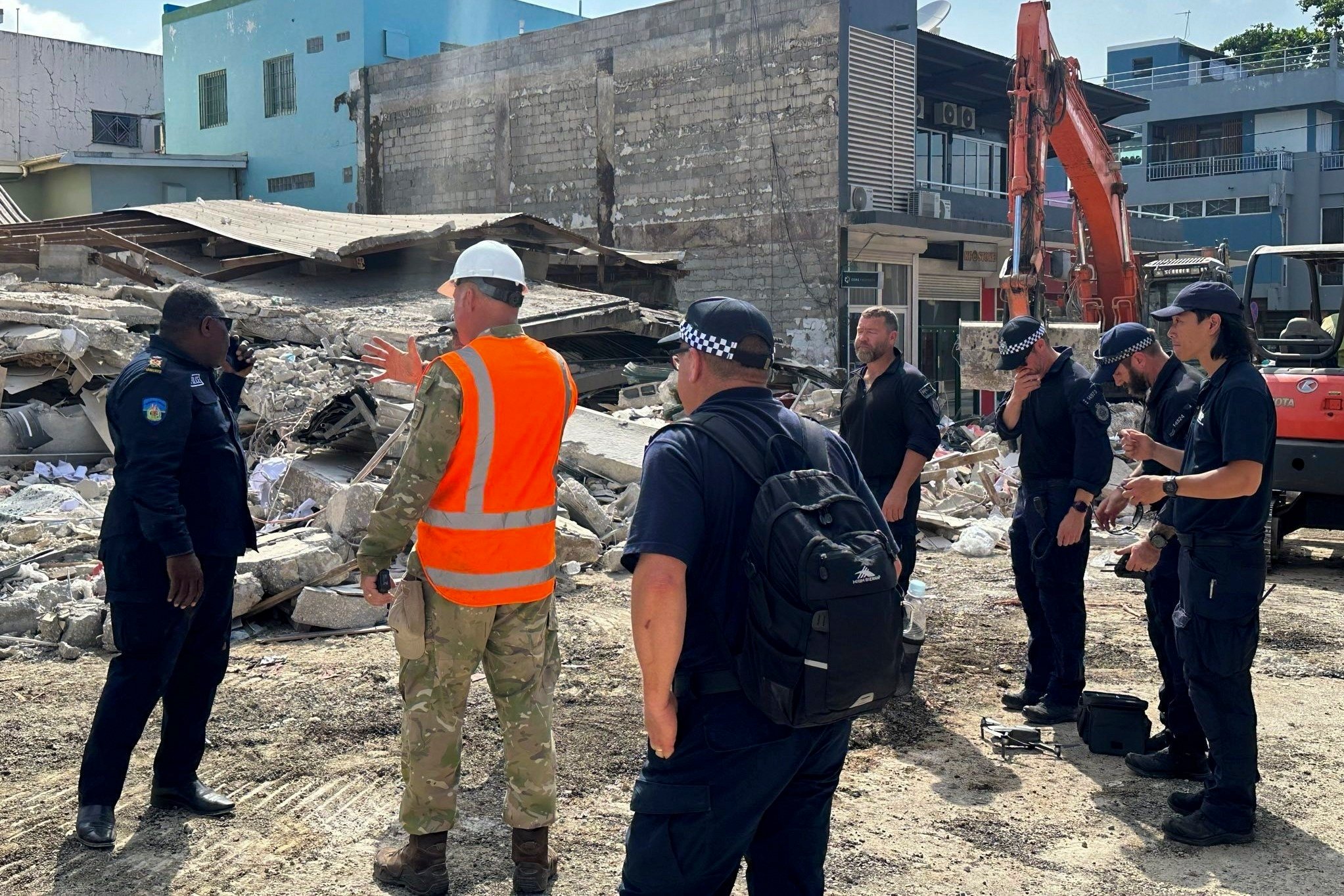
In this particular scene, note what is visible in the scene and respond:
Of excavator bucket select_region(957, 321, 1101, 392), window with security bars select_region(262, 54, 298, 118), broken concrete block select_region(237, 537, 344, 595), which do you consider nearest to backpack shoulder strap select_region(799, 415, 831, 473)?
broken concrete block select_region(237, 537, 344, 595)

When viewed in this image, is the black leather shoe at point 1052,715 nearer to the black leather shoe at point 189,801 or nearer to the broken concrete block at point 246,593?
the black leather shoe at point 189,801

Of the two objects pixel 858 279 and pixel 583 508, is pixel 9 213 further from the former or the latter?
pixel 583 508

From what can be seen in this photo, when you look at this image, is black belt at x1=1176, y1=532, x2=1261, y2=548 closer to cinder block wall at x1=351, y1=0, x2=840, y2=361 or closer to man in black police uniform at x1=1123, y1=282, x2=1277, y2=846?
man in black police uniform at x1=1123, y1=282, x2=1277, y2=846

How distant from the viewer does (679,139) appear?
20688 mm

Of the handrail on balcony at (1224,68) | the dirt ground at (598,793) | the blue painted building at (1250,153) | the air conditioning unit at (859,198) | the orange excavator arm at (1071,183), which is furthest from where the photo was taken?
the handrail on balcony at (1224,68)

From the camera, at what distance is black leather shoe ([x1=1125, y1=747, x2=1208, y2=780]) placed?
4.70 m

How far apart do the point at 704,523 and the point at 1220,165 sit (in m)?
40.5

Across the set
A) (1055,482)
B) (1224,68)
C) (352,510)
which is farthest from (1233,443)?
(1224,68)

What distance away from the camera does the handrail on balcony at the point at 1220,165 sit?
119ft

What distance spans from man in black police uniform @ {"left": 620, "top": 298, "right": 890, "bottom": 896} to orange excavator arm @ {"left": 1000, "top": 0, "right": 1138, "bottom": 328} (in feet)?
37.1

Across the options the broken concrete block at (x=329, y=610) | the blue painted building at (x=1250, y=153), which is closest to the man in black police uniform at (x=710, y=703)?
the broken concrete block at (x=329, y=610)

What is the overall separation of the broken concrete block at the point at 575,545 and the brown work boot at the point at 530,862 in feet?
14.3

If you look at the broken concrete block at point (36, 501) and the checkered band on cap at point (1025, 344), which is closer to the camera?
the checkered band on cap at point (1025, 344)

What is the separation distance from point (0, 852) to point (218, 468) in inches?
56.9
